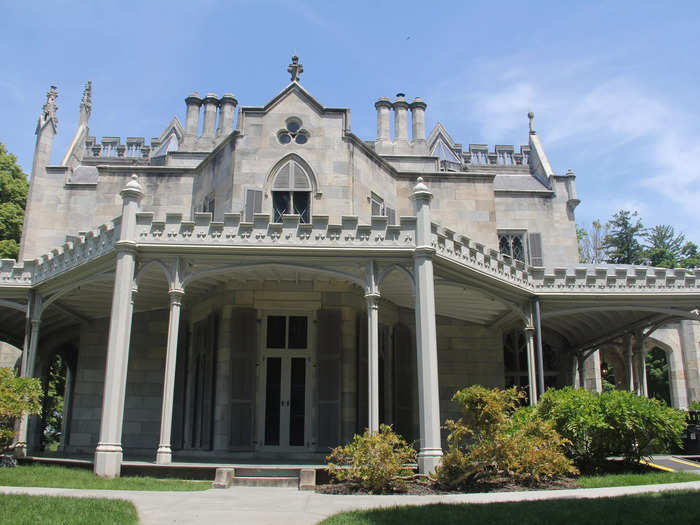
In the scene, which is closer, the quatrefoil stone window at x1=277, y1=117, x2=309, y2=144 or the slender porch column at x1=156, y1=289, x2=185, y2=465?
the slender porch column at x1=156, y1=289, x2=185, y2=465

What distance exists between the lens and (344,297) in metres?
17.6

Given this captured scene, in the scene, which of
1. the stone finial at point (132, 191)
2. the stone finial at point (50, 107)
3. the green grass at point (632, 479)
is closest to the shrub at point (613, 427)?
the green grass at point (632, 479)

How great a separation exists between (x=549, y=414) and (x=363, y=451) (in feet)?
16.1

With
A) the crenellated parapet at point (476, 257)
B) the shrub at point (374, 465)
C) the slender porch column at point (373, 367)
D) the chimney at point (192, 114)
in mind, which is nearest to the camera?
the shrub at point (374, 465)

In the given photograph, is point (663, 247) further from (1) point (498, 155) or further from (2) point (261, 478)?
(2) point (261, 478)

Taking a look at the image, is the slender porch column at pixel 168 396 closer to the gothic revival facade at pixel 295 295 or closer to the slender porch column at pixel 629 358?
the gothic revival facade at pixel 295 295

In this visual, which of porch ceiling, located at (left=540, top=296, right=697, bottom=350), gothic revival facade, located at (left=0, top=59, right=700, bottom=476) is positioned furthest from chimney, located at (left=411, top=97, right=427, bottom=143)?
porch ceiling, located at (left=540, top=296, right=697, bottom=350)

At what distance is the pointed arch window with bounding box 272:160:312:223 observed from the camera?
18.7m

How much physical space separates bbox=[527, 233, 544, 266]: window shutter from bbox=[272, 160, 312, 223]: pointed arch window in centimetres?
1014

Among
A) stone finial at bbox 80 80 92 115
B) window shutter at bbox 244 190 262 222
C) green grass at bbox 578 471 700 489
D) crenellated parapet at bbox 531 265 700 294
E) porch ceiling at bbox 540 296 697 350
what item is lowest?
green grass at bbox 578 471 700 489

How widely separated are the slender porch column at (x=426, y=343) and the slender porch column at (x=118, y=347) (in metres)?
6.61

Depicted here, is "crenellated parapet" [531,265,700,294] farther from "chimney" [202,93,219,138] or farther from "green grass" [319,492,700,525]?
"chimney" [202,93,219,138]

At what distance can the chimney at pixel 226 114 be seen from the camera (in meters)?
26.7

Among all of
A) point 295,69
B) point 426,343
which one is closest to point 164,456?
point 426,343
